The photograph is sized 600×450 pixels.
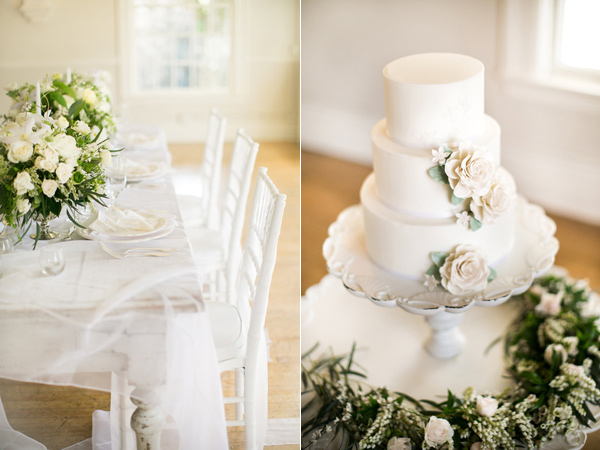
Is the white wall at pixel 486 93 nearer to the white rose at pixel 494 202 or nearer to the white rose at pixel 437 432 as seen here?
the white rose at pixel 494 202

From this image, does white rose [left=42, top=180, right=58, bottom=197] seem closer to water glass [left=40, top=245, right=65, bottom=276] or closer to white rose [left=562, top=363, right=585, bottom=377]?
water glass [left=40, top=245, right=65, bottom=276]

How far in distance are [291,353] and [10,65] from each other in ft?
10.2

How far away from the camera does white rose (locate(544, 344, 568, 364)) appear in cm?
225

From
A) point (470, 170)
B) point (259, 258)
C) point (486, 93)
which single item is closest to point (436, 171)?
point (470, 170)

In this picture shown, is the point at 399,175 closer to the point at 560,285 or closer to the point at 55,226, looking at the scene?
the point at 55,226

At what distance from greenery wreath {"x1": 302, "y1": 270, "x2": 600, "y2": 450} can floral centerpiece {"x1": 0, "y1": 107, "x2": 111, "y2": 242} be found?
1173mm

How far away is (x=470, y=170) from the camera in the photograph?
5.64ft

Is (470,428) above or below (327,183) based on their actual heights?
below

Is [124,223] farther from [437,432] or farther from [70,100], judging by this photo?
Result: [437,432]

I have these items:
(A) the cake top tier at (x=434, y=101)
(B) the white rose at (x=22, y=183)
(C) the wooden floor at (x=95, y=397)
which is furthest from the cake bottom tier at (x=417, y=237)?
(B) the white rose at (x=22, y=183)

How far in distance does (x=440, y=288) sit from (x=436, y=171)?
42 centimetres

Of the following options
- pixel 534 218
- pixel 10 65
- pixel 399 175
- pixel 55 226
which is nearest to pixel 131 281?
pixel 55 226

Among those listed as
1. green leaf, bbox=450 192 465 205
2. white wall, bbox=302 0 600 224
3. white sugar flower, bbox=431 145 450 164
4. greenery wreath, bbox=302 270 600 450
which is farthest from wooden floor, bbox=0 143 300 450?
white wall, bbox=302 0 600 224

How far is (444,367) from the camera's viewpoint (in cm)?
239
